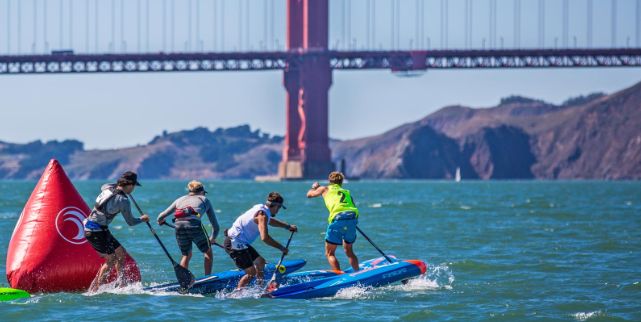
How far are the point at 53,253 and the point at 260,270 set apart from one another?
219 centimetres

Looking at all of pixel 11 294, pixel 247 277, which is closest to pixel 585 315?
pixel 247 277

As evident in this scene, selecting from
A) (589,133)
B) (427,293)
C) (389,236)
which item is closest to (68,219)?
(427,293)

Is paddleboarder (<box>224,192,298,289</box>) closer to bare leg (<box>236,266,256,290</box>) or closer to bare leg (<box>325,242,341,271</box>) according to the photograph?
bare leg (<box>236,266,256,290</box>)

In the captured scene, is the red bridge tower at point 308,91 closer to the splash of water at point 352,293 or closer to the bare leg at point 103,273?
the splash of water at point 352,293

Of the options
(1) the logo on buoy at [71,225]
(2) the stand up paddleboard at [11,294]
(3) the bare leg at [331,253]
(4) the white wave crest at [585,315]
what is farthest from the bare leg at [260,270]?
(4) the white wave crest at [585,315]

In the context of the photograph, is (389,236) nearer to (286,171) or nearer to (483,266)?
(483,266)

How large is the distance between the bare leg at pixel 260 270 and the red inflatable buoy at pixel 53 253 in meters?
1.32

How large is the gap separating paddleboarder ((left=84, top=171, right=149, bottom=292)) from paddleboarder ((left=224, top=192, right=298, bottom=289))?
958 mm

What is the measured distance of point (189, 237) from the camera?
1388cm

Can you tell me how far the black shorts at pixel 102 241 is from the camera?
13703mm

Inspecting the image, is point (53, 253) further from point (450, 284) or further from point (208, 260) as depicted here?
point (450, 284)

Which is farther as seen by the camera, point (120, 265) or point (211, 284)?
point (211, 284)

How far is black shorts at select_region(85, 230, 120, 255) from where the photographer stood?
1370 centimetres

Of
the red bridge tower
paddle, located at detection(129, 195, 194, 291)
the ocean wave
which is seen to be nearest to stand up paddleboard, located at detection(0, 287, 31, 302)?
the ocean wave
